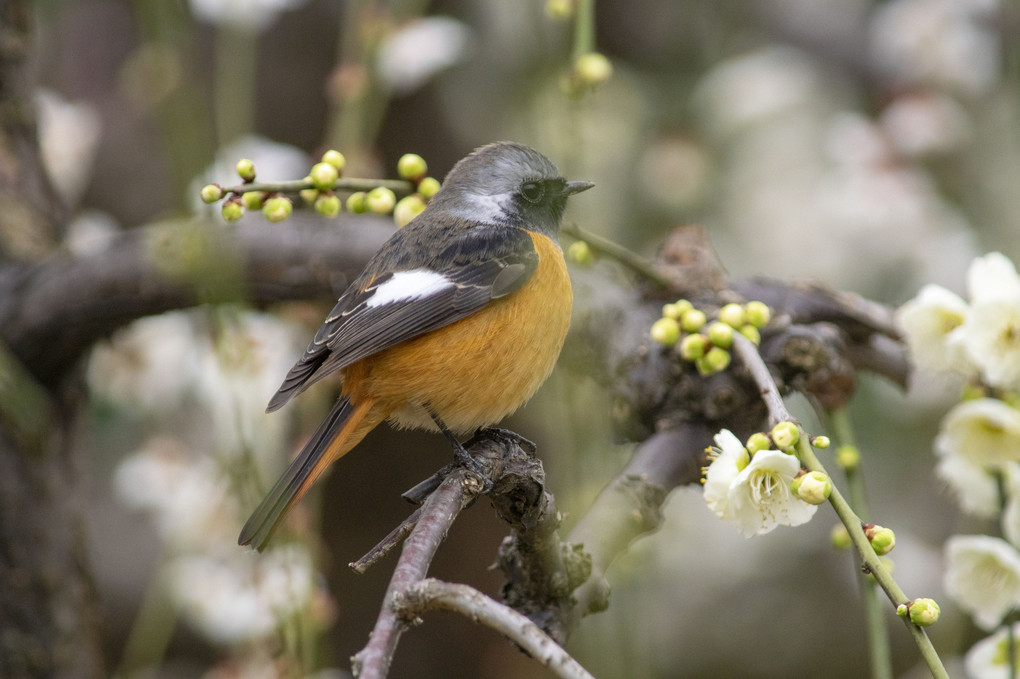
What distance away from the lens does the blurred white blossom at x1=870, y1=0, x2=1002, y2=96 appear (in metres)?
3.58

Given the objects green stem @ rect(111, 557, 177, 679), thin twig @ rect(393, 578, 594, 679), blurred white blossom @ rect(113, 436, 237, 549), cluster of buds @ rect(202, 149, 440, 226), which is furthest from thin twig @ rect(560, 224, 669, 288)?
green stem @ rect(111, 557, 177, 679)

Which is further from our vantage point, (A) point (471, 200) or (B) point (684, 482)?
(A) point (471, 200)

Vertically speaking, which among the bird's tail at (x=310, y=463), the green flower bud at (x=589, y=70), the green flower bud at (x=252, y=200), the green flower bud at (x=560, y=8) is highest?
the green flower bud at (x=560, y=8)

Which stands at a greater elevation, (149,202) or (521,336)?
(521,336)

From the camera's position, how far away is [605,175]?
149 inches

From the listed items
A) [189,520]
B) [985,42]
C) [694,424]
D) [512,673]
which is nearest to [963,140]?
[985,42]

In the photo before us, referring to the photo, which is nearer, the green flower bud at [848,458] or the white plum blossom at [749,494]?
the white plum blossom at [749,494]

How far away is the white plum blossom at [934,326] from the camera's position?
184 cm

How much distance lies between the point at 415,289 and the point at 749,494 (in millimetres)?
827

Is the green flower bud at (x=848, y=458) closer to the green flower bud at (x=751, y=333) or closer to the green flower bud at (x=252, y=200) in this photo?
the green flower bud at (x=751, y=333)

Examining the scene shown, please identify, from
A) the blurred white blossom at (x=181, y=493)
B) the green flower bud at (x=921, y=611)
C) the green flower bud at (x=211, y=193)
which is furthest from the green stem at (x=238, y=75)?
the green flower bud at (x=921, y=611)

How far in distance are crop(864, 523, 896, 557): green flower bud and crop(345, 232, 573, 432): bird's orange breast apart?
32.3 inches

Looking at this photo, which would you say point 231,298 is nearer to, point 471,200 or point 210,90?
point 471,200

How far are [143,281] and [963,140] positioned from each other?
2956mm
